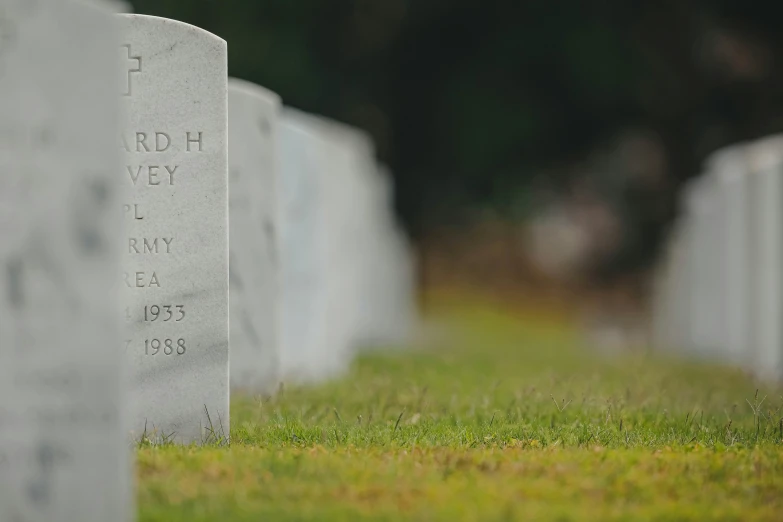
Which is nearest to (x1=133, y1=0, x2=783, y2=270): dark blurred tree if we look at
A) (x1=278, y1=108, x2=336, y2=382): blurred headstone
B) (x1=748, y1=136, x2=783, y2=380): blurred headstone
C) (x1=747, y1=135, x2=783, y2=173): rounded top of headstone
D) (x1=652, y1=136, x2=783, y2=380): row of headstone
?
(x1=652, y1=136, x2=783, y2=380): row of headstone

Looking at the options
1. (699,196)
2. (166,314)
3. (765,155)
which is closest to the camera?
(166,314)

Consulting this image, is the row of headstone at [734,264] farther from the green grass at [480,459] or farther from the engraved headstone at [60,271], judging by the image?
the engraved headstone at [60,271]

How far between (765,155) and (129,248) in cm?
802

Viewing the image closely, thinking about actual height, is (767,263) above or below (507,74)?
below

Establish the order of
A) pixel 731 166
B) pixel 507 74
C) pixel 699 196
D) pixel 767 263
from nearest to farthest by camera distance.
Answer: pixel 767 263, pixel 731 166, pixel 699 196, pixel 507 74

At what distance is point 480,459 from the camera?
17.8 ft

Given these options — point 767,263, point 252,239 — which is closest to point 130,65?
point 252,239

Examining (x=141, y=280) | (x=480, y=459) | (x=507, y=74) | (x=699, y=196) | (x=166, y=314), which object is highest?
(x=507, y=74)

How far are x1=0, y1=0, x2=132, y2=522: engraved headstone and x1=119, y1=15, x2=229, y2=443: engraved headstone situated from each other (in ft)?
5.42

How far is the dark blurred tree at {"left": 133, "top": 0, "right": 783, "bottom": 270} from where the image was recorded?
2217 centimetres

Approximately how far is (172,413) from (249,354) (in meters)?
2.88

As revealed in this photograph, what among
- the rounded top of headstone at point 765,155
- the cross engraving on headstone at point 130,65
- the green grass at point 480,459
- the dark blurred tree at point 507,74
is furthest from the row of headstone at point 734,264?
the cross engraving on headstone at point 130,65

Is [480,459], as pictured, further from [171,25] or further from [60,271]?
[171,25]

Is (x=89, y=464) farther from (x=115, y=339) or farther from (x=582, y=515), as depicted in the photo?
(x=582, y=515)
